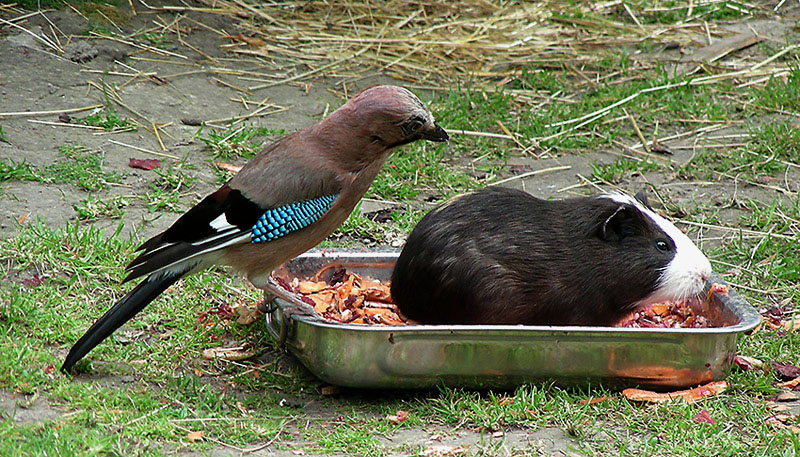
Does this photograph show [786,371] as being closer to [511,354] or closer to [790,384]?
[790,384]

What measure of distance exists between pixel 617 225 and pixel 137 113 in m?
3.83

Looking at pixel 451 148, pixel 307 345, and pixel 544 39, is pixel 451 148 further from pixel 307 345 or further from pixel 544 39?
pixel 307 345

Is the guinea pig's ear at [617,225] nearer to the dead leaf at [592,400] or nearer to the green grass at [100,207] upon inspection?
the dead leaf at [592,400]

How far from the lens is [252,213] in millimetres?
4035

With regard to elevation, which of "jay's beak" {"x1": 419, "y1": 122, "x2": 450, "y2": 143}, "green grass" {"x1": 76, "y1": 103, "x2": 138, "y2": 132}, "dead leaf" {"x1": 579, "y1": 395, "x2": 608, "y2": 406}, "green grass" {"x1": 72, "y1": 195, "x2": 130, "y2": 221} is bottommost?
"dead leaf" {"x1": 579, "y1": 395, "x2": 608, "y2": 406}

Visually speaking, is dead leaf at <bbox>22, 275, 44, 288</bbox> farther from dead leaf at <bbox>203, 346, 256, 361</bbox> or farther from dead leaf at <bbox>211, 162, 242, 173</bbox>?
dead leaf at <bbox>211, 162, 242, 173</bbox>

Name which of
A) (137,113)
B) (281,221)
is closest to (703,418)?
(281,221)

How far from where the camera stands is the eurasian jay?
398 centimetres

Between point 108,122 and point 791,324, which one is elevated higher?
point 108,122

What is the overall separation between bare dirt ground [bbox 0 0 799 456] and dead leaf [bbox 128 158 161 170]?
39 mm

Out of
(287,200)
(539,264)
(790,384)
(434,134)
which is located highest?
(434,134)

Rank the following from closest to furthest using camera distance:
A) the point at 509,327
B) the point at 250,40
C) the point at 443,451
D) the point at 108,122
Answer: the point at 443,451, the point at 509,327, the point at 108,122, the point at 250,40

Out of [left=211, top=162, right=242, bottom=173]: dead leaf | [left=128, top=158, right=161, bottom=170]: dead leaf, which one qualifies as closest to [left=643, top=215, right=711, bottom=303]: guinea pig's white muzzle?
[left=211, top=162, right=242, bottom=173]: dead leaf

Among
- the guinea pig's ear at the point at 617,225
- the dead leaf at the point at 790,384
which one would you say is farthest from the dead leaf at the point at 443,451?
the dead leaf at the point at 790,384
